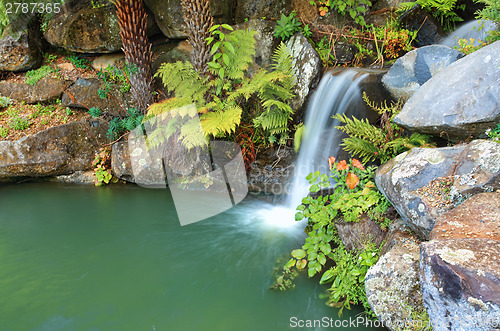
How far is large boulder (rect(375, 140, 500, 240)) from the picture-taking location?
9.53 feet

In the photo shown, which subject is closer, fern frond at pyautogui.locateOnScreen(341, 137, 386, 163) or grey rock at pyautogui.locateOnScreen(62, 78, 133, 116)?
fern frond at pyautogui.locateOnScreen(341, 137, 386, 163)

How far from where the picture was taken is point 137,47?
6336mm

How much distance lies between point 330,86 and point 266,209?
218cm

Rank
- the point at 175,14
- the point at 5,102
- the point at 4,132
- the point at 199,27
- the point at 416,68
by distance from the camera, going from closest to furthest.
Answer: the point at 416,68 < the point at 199,27 < the point at 4,132 < the point at 175,14 < the point at 5,102

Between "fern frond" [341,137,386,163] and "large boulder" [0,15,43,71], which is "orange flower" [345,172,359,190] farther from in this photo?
"large boulder" [0,15,43,71]

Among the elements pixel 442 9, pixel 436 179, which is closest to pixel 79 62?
pixel 442 9

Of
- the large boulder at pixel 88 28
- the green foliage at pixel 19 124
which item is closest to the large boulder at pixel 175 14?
the large boulder at pixel 88 28

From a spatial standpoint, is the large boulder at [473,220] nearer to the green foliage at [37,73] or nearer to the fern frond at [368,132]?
the fern frond at [368,132]

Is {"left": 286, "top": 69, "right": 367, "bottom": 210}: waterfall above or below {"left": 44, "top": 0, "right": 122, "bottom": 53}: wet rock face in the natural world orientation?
below

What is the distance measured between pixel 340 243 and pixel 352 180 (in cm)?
72

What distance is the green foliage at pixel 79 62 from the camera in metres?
7.55

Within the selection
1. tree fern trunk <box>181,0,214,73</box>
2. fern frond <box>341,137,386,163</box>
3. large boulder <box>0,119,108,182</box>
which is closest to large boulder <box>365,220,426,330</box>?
fern frond <box>341,137,386,163</box>

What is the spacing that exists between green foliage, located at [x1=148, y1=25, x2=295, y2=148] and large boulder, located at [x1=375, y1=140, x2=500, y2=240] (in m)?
2.38

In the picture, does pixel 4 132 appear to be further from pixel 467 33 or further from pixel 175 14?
pixel 467 33
